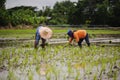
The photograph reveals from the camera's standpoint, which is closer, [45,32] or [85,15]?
[45,32]

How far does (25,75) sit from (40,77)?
388 mm

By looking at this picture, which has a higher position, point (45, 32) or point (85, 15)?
point (45, 32)

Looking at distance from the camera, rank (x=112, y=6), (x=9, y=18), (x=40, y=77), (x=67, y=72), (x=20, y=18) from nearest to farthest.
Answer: (x=40, y=77), (x=67, y=72), (x=9, y=18), (x=20, y=18), (x=112, y=6)

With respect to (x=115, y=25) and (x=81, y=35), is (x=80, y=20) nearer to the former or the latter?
(x=115, y=25)

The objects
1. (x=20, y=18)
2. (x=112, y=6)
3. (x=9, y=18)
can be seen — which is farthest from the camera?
(x=112, y=6)

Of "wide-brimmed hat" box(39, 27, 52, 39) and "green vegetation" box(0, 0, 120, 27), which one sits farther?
"green vegetation" box(0, 0, 120, 27)

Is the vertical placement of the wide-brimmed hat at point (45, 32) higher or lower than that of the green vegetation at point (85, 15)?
higher

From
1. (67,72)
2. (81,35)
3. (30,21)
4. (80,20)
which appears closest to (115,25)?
(80,20)

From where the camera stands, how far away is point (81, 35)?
12.0 m

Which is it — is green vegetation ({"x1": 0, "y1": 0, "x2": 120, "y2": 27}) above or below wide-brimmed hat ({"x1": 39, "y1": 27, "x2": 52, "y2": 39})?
below

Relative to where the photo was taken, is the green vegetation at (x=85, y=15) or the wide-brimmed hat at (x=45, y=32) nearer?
the wide-brimmed hat at (x=45, y=32)

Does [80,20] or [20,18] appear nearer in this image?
[20,18]

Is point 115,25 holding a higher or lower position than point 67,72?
lower

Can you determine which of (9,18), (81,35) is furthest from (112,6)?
(81,35)
